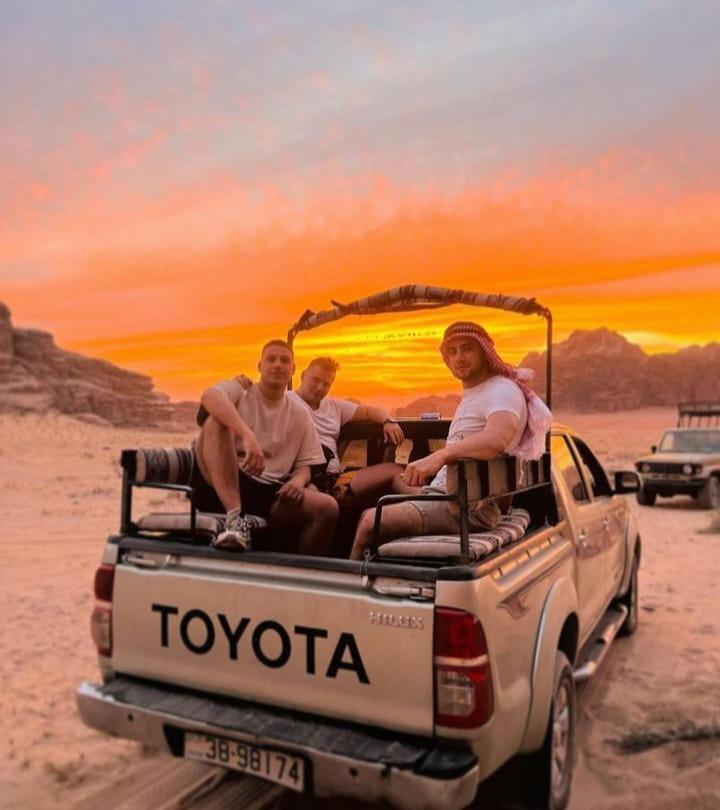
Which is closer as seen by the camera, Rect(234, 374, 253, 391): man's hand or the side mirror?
Rect(234, 374, 253, 391): man's hand

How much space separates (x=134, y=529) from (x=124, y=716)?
2.82ft

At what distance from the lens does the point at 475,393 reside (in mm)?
4230

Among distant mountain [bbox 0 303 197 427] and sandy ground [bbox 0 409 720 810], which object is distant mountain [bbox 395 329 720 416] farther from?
sandy ground [bbox 0 409 720 810]

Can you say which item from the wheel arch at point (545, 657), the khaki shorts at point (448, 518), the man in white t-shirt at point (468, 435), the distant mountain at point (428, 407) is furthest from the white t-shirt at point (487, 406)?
the distant mountain at point (428, 407)

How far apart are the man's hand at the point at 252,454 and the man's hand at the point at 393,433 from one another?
1.52 m

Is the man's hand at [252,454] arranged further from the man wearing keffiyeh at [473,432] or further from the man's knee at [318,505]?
the man wearing keffiyeh at [473,432]

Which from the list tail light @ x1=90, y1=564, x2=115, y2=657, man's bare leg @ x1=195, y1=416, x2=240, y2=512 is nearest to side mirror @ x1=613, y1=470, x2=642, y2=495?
man's bare leg @ x1=195, y1=416, x2=240, y2=512

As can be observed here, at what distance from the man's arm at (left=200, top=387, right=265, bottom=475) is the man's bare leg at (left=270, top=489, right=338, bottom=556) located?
0.80 feet

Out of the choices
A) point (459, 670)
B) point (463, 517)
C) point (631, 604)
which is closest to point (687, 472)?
point (631, 604)

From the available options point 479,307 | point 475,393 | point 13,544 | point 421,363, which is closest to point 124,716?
point 475,393

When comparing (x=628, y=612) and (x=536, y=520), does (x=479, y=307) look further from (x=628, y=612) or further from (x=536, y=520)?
(x=628, y=612)

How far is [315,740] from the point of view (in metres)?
2.96

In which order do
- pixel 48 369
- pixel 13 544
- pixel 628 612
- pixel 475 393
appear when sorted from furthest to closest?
pixel 48 369
pixel 13 544
pixel 628 612
pixel 475 393

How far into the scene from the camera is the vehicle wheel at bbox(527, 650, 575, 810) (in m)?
3.41
